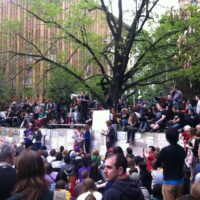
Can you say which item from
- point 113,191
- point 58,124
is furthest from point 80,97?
point 113,191

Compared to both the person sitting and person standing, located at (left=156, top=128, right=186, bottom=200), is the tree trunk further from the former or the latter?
person standing, located at (left=156, top=128, right=186, bottom=200)

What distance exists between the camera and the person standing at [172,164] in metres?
6.70

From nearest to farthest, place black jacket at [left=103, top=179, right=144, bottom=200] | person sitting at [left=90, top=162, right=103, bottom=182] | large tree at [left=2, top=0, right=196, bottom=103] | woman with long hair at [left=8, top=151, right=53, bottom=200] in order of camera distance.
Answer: woman with long hair at [left=8, top=151, right=53, bottom=200]
black jacket at [left=103, top=179, right=144, bottom=200]
person sitting at [left=90, top=162, right=103, bottom=182]
large tree at [left=2, top=0, right=196, bottom=103]

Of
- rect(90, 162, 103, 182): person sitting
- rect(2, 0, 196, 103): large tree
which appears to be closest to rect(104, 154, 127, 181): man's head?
rect(90, 162, 103, 182): person sitting

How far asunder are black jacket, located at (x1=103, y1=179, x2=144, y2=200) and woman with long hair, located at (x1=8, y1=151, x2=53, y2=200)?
603 mm

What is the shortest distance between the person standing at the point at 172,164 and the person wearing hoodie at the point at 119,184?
2.47 metres

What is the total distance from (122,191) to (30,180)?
2.95 ft

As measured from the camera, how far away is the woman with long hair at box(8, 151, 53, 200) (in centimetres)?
351

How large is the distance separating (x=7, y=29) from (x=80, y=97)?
8660 millimetres

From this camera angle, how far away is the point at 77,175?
31.3 ft

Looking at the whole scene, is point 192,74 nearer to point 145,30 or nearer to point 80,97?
point 145,30

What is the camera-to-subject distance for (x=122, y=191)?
4004 mm

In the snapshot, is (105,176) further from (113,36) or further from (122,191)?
(113,36)

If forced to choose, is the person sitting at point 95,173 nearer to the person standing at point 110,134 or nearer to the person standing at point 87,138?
the person standing at point 110,134
